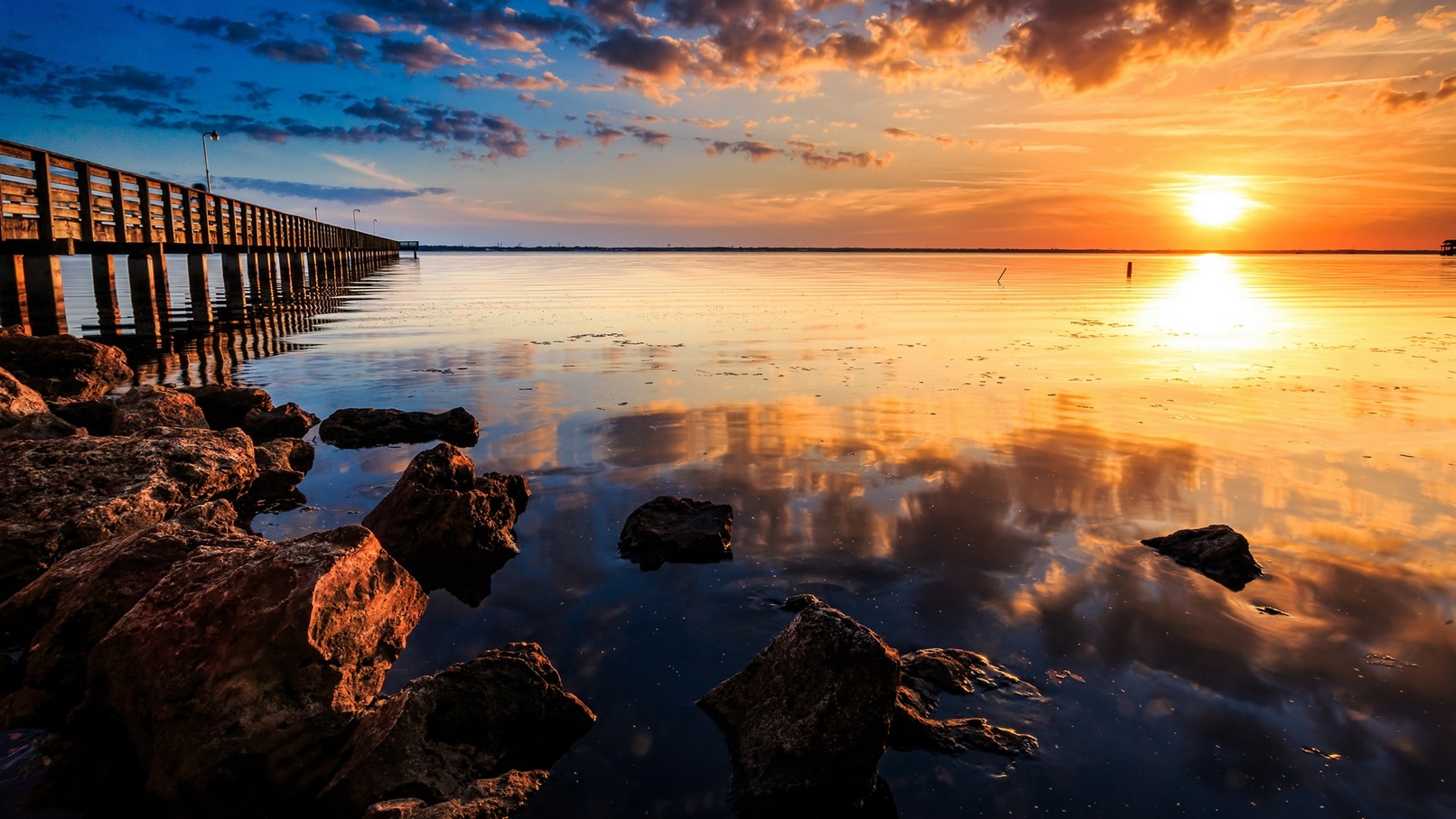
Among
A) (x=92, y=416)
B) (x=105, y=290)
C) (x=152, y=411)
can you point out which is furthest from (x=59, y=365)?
(x=105, y=290)

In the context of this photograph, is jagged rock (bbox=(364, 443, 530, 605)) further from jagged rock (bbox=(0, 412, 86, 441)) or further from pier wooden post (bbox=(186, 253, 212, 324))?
pier wooden post (bbox=(186, 253, 212, 324))

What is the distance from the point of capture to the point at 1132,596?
638 centimetres

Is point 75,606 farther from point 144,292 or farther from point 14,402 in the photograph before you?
point 144,292

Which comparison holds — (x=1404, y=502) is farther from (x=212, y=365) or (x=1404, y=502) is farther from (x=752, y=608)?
(x=212, y=365)

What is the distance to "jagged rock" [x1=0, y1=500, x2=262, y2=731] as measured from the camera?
4.55 metres

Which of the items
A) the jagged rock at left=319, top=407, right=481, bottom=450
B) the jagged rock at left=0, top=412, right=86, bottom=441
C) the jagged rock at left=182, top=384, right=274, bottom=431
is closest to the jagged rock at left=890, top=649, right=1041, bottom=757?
the jagged rock at left=319, top=407, right=481, bottom=450

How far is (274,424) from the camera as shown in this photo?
11.2m

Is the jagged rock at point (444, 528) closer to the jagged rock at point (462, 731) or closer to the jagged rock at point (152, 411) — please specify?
the jagged rock at point (462, 731)

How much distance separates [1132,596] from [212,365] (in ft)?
64.2

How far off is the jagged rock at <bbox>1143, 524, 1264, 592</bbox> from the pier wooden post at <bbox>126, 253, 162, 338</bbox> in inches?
1094

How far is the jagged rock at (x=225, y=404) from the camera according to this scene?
1174 centimetres

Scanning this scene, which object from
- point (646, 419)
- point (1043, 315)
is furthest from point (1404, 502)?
point (1043, 315)

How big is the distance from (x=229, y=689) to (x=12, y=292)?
21827 mm

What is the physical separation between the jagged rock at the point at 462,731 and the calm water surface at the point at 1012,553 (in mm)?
286
